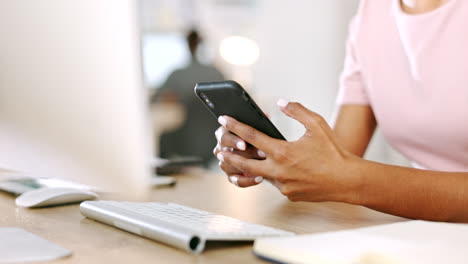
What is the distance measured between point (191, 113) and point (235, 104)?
3.02m

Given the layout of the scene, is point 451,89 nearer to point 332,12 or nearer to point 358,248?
point 358,248

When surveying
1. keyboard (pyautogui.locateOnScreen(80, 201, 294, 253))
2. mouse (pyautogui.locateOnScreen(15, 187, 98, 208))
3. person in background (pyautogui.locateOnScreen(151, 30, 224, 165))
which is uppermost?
keyboard (pyautogui.locateOnScreen(80, 201, 294, 253))

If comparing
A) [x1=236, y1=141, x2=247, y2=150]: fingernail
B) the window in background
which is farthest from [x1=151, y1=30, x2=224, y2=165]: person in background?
[x1=236, y1=141, x2=247, y2=150]: fingernail

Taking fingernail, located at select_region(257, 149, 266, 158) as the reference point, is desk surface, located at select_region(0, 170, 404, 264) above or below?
below

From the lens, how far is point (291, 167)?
33.1 inches

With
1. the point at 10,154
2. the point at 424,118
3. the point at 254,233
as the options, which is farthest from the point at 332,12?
the point at 254,233

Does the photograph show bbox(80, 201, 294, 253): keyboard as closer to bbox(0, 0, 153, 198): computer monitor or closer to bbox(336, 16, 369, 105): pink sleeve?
bbox(0, 0, 153, 198): computer monitor

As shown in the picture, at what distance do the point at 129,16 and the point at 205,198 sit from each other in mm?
444

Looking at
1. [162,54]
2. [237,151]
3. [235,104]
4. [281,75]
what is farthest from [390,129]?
[162,54]

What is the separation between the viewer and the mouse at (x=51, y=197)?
1001mm

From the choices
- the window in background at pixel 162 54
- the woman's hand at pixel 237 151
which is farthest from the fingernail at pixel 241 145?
the window in background at pixel 162 54

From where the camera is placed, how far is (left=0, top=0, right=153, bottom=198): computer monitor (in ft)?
2.69

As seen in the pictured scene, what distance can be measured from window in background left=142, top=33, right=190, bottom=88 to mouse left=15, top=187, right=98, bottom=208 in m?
4.55

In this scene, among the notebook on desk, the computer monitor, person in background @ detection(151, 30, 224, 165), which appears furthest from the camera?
→ person in background @ detection(151, 30, 224, 165)
